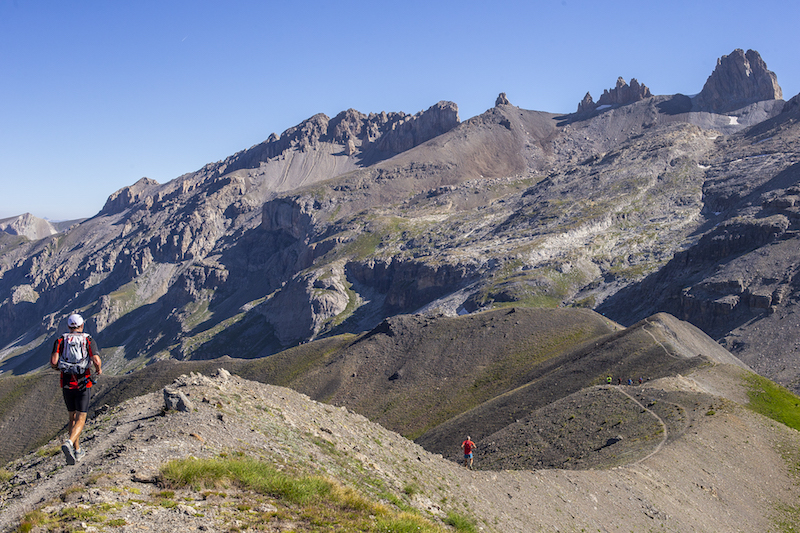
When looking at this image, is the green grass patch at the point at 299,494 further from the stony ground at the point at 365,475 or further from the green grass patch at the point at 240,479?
the stony ground at the point at 365,475

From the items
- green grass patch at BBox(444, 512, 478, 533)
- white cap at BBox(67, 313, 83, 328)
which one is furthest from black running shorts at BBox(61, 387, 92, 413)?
green grass patch at BBox(444, 512, 478, 533)

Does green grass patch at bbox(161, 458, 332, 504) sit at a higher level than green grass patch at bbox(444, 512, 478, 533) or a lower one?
higher

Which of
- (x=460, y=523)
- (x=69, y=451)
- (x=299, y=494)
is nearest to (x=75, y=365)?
(x=69, y=451)

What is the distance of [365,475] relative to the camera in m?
21.0

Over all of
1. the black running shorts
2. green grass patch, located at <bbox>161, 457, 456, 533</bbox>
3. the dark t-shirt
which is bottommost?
green grass patch, located at <bbox>161, 457, 456, 533</bbox>

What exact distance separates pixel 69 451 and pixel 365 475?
9.68 meters

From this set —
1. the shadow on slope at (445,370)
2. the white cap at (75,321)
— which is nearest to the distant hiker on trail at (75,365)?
the white cap at (75,321)

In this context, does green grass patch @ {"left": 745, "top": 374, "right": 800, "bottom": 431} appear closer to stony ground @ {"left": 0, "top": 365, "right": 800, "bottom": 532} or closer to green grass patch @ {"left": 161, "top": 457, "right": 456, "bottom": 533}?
stony ground @ {"left": 0, "top": 365, "right": 800, "bottom": 532}

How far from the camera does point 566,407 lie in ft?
152

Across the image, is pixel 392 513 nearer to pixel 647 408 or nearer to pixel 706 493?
pixel 706 493

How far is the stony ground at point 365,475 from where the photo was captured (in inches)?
544

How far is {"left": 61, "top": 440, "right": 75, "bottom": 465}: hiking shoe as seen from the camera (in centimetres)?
1584

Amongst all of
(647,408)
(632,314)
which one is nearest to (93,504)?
(647,408)

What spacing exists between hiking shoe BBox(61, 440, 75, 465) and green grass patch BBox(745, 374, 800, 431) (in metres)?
48.4
